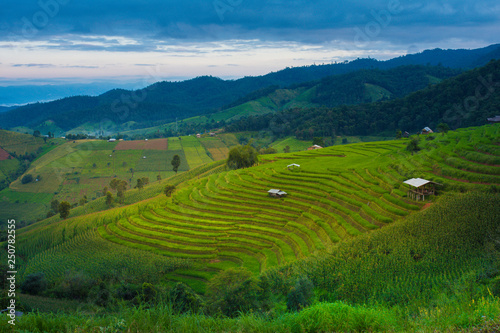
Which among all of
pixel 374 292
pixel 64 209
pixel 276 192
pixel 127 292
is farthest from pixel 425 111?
pixel 127 292

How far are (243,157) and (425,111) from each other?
247 ft

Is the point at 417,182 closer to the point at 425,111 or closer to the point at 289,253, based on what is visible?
the point at 289,253

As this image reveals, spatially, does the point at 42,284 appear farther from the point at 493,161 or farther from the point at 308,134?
the point at 308,134

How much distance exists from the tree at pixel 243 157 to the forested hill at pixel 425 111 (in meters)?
58.1

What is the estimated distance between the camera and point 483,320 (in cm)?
747

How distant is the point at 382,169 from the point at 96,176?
88381 millimetres

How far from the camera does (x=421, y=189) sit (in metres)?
28.1

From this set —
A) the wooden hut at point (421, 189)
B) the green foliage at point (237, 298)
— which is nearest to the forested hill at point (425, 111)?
the wooden hut at point (421, 189)


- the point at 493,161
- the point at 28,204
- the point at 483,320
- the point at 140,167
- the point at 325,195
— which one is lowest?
the point at 28,204

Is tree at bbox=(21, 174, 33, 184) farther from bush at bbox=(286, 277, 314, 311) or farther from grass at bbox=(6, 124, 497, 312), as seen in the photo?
bush at bbox=(286, 277, 314, 311)

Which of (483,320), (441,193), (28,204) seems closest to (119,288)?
(483,320)

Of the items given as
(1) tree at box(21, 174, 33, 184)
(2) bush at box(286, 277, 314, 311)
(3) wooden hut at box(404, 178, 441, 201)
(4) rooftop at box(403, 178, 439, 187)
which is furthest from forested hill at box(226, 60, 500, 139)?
(2) bush at box(286, 277, 314, 311)


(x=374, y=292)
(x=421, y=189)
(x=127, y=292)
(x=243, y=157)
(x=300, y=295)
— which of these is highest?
(x=421, y=189)

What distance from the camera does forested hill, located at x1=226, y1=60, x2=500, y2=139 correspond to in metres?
96.6
